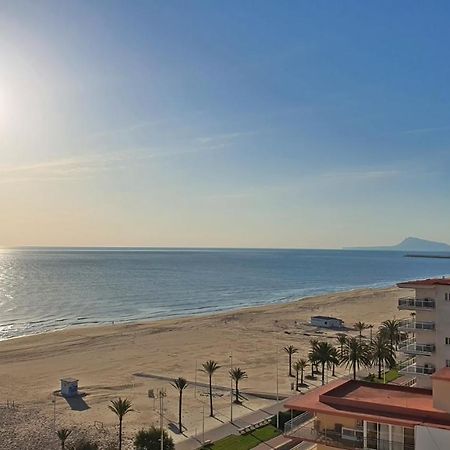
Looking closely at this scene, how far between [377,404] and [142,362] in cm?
4747

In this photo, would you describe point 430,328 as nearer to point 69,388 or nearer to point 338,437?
point 338,437

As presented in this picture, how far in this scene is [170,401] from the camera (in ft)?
158

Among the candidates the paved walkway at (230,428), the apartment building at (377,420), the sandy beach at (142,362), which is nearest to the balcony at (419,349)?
the paved walkway at (230,428)

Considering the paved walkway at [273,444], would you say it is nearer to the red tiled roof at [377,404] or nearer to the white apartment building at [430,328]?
the red tiled roof at [377,404]

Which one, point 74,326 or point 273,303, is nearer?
point 74,326

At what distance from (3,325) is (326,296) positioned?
8209 centimetres

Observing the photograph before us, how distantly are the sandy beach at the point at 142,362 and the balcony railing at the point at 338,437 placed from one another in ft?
61.7

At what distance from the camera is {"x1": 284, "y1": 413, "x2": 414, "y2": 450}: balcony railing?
2114 cm

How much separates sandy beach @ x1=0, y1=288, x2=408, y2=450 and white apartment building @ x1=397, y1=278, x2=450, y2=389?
45.1ft

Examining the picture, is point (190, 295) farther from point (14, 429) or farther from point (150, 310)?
point (14, 429)

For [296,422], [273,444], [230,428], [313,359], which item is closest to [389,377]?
[313,359]

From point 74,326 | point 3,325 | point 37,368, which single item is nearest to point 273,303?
point 74,326

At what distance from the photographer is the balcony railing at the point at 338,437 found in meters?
21.1

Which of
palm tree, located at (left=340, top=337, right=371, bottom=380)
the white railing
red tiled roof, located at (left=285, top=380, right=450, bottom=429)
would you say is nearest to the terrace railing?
the white railing
